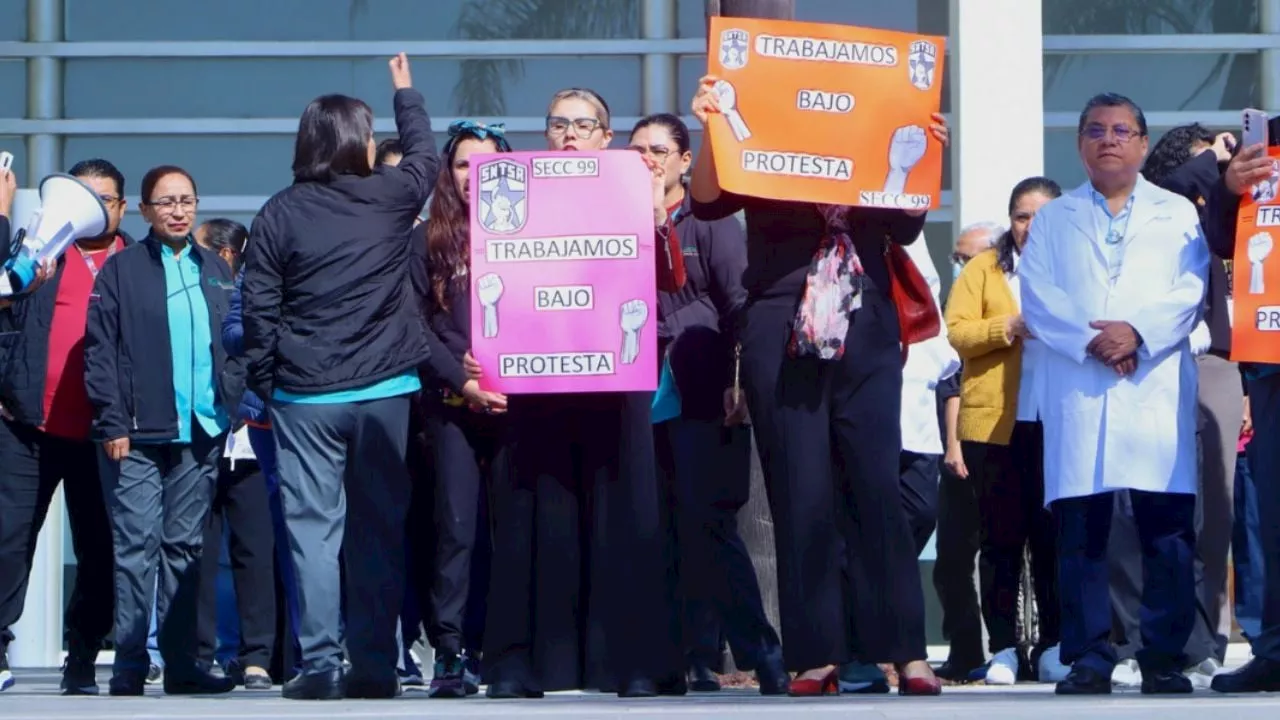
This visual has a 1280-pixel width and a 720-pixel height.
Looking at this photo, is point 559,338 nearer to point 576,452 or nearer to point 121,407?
point 576,452

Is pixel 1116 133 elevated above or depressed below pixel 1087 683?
above

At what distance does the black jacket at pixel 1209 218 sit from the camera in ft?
26.4

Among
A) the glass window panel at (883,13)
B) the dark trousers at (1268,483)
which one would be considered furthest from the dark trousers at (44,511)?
the glass window panel at (883,13)

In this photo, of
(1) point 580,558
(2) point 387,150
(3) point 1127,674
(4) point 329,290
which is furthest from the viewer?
(2) point 387,150

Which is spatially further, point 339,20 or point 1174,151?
point 339,20

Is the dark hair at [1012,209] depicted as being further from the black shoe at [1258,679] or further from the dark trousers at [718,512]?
the black shoe at [1258,679]

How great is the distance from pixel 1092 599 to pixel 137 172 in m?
7.94

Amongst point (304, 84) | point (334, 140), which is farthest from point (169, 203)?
point (304, 84)

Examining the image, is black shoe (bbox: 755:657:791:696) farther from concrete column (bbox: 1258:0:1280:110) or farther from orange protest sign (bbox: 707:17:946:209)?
concrete column (bbox: 1258:0:1280:110)

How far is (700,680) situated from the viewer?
8656mm

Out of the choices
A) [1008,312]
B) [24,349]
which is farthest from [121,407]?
[1008,312]

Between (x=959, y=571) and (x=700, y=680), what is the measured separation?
1808mm

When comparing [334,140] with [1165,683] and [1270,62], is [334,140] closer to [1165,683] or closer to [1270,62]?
[1165,683]

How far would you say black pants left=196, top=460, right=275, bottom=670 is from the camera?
966 cm
